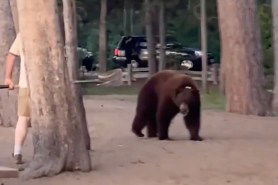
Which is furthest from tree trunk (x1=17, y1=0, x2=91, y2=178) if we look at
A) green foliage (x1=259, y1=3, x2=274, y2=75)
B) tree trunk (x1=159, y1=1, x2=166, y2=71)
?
tree trunk (x1=159, y1=1, x2=166, y2=71)

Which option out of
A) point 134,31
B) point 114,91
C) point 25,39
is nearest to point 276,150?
point 25,39

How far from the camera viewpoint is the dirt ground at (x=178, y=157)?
1038 cm

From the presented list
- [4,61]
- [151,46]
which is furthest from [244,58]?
[151,46]

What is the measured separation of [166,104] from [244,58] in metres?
6.57

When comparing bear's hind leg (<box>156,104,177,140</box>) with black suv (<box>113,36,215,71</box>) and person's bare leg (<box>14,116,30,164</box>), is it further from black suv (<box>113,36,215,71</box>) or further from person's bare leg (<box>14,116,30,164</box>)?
black suv (<box>113,36,215,71</box>)

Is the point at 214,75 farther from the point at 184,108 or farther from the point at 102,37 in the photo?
the point at 184,108

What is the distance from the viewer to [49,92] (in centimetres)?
1051

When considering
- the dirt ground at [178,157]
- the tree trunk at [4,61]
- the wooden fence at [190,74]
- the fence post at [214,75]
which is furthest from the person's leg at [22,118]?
the fence post at [214,75]

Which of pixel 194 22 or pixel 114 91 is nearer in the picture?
pixel 114 91

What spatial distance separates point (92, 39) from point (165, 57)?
2000 centimetres

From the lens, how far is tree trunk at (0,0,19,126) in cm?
1705

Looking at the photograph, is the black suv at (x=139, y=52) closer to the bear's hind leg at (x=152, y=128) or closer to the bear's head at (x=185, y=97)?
the bear's hind leg at (x=152, y=128)

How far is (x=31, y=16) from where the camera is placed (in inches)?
412

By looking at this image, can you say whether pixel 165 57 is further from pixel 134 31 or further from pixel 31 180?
pixel 31 180
